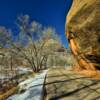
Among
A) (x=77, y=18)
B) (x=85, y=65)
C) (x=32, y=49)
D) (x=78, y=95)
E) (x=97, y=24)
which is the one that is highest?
(x=32, y=49)

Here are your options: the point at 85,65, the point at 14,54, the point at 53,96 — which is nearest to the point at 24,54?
the point at 14,54

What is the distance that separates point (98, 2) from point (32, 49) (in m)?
25.8

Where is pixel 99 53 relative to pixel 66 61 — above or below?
below

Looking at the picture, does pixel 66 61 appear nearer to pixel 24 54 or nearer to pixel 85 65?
pixel 24 54

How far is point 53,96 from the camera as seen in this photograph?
8.08 m

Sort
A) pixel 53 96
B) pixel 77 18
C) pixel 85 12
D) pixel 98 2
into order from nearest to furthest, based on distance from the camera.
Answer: pixel 53 96 < pixel 98 2 < pixel 85 12 < pixel 77 18

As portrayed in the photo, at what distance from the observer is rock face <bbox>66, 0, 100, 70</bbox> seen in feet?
40.2

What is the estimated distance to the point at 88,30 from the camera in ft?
42.8

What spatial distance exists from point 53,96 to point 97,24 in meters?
5.87

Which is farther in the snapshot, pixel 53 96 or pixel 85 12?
pixel 85 12

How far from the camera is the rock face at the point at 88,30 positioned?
12.3 metres

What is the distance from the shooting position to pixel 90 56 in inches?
567

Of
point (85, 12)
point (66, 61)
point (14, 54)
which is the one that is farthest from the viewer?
point (66, 61)

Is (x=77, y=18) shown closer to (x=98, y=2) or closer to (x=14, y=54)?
(x=98, y=2)
